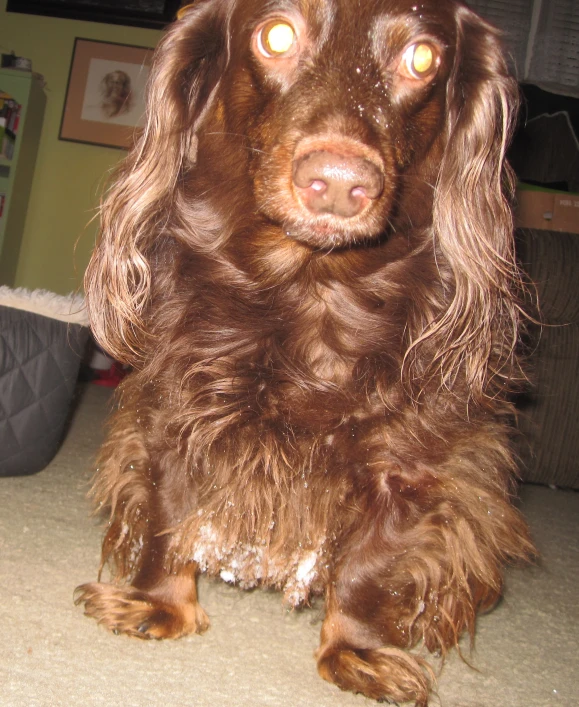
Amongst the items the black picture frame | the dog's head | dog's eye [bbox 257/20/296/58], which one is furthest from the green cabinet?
dog's eye [bbox 257/20/296/58]

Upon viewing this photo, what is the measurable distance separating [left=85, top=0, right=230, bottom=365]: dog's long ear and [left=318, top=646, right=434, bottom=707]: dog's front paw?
26.9 inches

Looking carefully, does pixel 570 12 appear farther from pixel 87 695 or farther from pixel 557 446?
pixel 87 695

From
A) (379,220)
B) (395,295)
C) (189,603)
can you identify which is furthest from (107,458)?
(379,220)

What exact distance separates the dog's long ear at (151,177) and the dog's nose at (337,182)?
0.45 m

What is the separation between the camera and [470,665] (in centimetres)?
133

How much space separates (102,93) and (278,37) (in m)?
4.03

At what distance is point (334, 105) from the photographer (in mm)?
1106

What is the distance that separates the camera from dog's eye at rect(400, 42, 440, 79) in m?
1.24

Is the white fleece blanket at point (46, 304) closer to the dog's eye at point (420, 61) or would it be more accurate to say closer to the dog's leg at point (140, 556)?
the dog's leg at point (140, 556)

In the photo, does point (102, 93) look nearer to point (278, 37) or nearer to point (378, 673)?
point (278, 37)

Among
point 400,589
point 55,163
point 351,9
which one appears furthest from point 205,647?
point 55,163

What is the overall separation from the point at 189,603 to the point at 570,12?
6.00 m

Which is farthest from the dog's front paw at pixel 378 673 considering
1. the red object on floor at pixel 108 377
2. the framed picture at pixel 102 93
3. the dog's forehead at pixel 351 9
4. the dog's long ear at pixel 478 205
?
the framed picture at pixel 102 93

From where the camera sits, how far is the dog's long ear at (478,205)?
1.35 m
